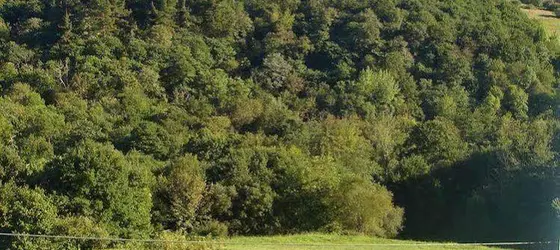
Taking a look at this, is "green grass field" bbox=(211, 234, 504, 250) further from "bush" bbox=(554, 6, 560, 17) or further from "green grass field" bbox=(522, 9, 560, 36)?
"bush" bbox=(554, 6, 560, 17)

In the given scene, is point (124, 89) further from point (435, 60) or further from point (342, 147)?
point (435, 60)

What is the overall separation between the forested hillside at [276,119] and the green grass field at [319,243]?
3942mm

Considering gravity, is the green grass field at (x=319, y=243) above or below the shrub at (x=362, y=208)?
above

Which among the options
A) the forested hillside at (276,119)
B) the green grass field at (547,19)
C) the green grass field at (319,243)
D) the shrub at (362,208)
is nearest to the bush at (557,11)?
the green grass field at (547,19)

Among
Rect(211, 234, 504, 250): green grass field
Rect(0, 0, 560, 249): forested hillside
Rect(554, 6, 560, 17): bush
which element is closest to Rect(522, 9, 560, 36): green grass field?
Rect(554, 6, 560, 17): bush

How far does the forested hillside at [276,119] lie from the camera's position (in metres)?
36.5

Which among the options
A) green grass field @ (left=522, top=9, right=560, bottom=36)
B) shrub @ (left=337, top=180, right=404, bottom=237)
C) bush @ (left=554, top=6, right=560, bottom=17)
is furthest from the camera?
bush @ (left=554, top=6, right=560, bottom=17)

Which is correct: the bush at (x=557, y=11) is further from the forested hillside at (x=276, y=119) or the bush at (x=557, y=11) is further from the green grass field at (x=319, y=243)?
the green grass field at (x=319, y=243)

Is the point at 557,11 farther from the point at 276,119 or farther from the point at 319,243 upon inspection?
the point at 319,243

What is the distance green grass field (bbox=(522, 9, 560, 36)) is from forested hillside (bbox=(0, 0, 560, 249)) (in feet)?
8.82

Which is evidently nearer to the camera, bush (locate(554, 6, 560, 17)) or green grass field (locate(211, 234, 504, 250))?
green grass field (locate(211, 234, 504, 250))

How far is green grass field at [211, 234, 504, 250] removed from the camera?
29484mm

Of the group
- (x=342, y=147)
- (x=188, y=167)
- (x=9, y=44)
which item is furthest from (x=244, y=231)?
(x=9, y=44)

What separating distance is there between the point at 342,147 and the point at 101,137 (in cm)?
1750
